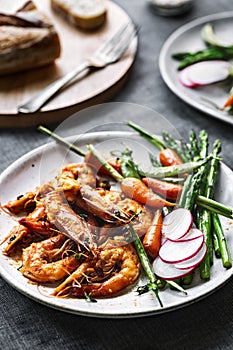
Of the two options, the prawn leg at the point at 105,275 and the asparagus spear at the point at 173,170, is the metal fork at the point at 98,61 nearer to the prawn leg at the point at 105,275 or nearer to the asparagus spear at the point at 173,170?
A: the asparagus spear at the point at 173,170

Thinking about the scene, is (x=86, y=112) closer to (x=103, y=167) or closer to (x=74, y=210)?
(x=103, y=167)

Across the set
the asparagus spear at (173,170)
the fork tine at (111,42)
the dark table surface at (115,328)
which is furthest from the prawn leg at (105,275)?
the fork tine at (111,42)

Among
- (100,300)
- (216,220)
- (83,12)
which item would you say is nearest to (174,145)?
(216,220)

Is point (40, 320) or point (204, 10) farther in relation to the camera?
point (204, 10)

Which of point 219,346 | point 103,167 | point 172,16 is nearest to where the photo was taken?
point 219,346

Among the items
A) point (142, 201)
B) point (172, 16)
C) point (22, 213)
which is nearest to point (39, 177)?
point (22, 213)

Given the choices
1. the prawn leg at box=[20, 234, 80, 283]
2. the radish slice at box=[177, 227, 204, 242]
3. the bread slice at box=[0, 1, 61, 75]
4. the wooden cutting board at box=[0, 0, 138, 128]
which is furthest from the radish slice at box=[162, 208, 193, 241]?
the bread slice at box=[0, 1, 61, 75]

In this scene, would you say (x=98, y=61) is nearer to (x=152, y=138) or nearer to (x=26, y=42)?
(x=26, y=42)
